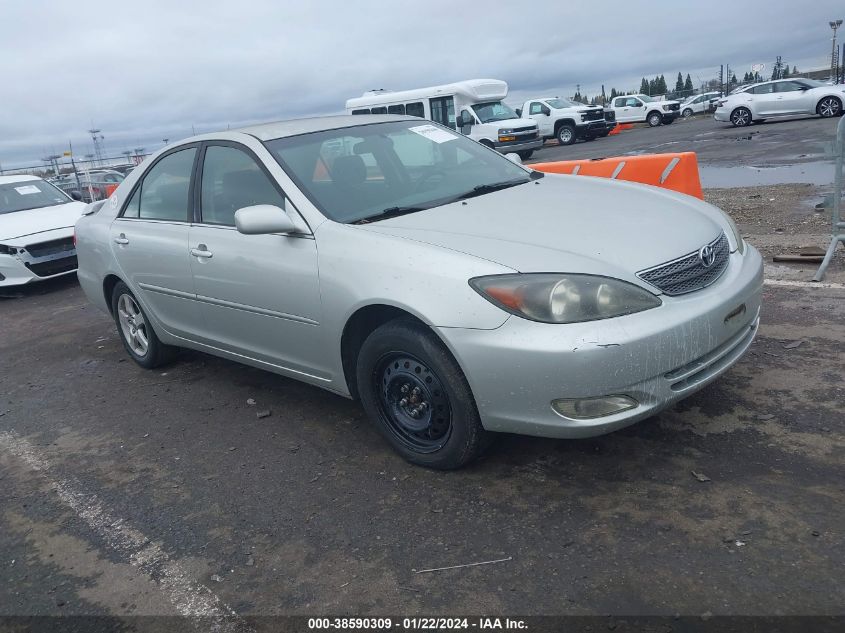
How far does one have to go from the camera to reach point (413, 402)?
339 centimetres

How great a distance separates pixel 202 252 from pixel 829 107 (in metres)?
25.6

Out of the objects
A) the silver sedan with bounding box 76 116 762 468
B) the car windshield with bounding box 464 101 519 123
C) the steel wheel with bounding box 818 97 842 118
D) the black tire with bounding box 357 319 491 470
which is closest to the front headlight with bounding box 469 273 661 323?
the silver sedan with bounding box 76 116 762 468

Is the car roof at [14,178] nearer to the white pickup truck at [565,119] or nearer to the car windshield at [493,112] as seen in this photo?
the car windshield at [493,112]

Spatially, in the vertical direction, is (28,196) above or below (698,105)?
above

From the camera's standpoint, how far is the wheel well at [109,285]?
17.8 ft

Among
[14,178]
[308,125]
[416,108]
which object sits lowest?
[14,178]

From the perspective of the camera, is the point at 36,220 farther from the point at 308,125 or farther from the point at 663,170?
the point at 663,170

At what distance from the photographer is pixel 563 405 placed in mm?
2900

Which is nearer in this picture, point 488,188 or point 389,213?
point 389,213

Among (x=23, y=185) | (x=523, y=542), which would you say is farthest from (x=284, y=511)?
(x=23, y=185)

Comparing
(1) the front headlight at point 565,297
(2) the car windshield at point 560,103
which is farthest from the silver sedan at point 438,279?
(2) the car windshield at point 560,103

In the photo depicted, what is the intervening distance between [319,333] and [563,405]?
4.37 ft

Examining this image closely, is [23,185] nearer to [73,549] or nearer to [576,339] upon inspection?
[73,549]

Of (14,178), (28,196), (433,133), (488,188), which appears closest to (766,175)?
(433,133)
